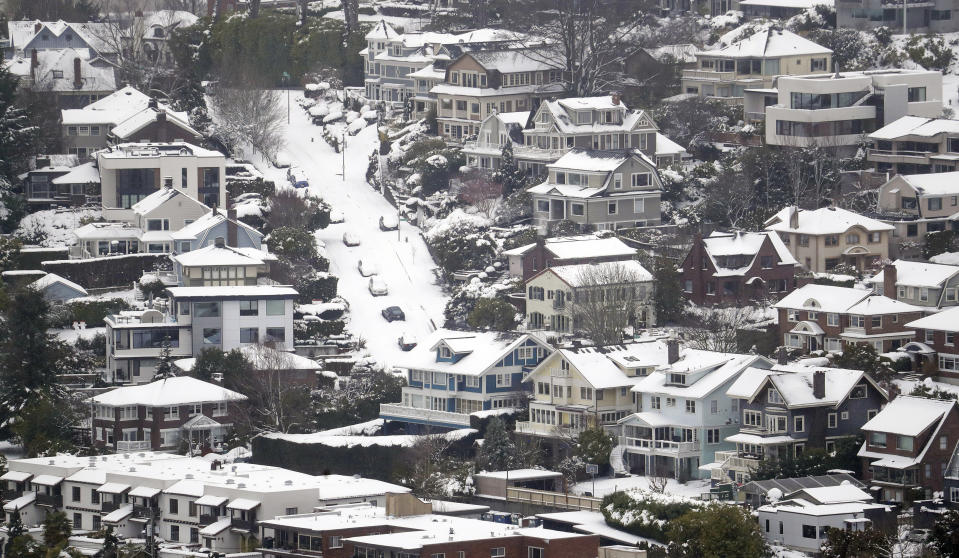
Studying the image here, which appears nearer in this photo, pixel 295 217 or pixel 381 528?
pixel 381 528

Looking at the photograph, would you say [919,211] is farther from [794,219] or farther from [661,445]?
[661,445]

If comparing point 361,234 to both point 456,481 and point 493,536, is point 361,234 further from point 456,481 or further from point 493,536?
point 493,536

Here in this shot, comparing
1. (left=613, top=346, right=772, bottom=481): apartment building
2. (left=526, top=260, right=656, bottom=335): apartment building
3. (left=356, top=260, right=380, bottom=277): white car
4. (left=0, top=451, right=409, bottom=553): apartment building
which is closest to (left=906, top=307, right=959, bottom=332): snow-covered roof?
(left=613, top=346, right=772, bottom=481): apartment building

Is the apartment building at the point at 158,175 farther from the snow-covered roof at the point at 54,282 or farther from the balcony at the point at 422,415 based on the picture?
the balcony at the point at 422,415

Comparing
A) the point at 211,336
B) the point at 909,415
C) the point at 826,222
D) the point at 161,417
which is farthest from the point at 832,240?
the point at 161,417

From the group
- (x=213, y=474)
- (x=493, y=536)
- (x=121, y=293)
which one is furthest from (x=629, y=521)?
(x=121, y=293)

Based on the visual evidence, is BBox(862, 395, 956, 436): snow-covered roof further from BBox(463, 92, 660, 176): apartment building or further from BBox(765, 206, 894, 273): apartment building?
BBox(463, 92, 660, 176): apartment building
